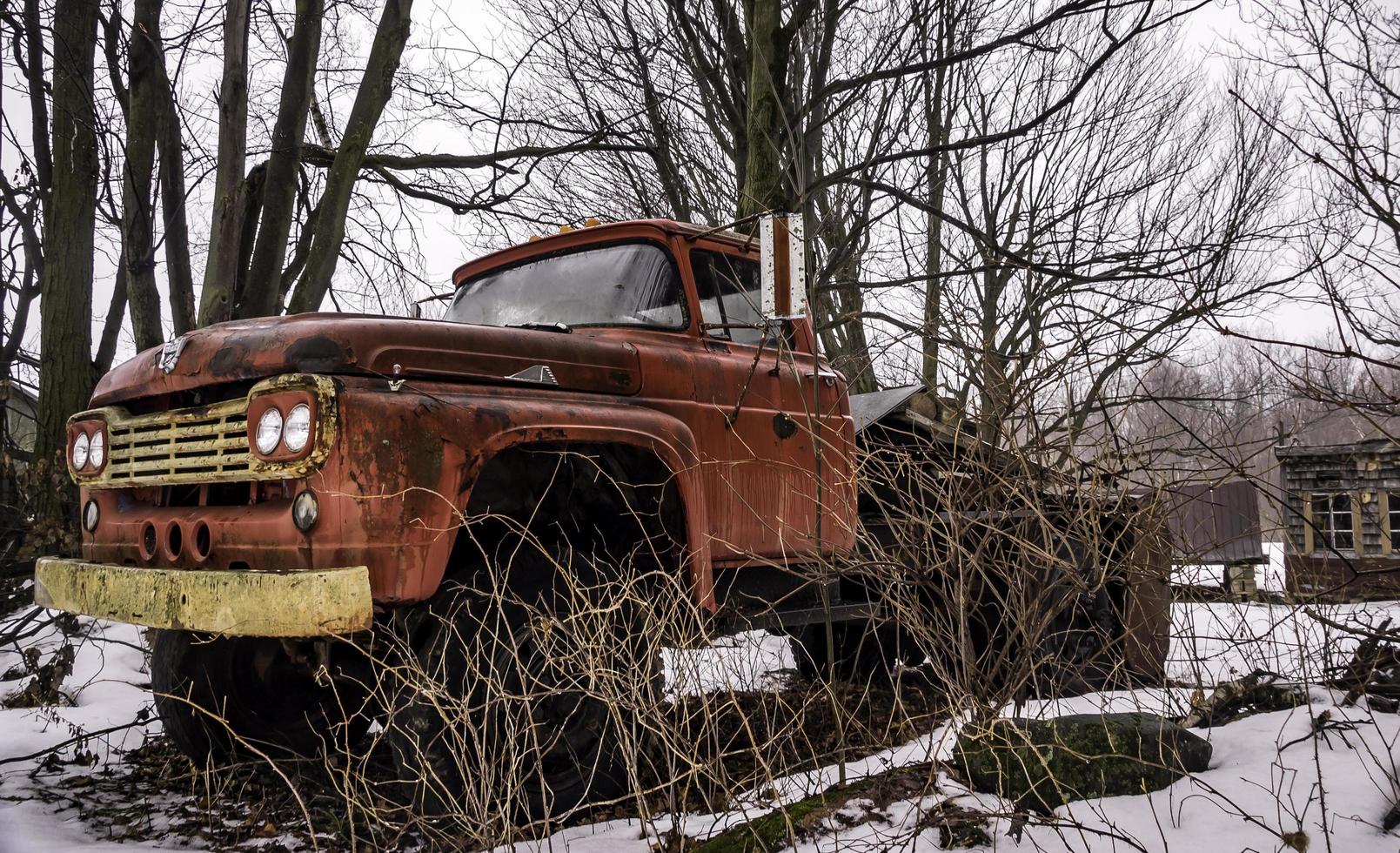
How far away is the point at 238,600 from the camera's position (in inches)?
111

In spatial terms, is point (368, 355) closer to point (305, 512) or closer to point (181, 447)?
point (305, 512)

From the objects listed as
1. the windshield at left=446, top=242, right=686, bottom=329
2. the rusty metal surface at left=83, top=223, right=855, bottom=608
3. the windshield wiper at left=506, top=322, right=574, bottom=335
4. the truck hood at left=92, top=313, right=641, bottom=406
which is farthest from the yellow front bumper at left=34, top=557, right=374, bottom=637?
the windshield at left=446, top=242, right=686, bottom=329

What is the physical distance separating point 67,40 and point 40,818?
5.81 meters

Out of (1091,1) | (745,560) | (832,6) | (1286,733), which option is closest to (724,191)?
(832,6)

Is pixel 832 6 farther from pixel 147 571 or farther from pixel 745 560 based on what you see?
pixel 147 571

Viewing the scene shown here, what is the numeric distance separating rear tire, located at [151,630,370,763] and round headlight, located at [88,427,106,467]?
2.45 ft

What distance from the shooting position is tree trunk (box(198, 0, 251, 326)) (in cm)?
599

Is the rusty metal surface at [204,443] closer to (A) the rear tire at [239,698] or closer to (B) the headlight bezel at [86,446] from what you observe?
(B) the headlight bezel at [86,446]

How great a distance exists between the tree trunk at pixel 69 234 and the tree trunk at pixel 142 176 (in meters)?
0.33

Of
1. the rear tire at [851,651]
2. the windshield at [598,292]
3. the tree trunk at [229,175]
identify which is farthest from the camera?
the rear tire at [851,651]

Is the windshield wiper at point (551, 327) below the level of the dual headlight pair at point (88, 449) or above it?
above

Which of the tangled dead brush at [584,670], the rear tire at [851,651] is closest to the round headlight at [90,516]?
the tangled dead brush at [584,670]

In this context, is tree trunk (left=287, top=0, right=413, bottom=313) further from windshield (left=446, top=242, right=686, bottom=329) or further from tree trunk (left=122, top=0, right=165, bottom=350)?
windshield (left=446, top=242, right=686, bottom=329)

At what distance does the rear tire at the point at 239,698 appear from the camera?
12.9ft
